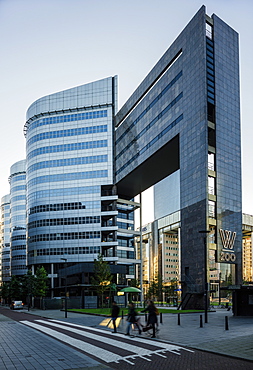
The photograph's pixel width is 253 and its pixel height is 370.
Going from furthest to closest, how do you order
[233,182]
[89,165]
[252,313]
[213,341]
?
[89,165] < [233,182] < [252,313] < [213,341]

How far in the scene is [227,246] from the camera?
204 ft

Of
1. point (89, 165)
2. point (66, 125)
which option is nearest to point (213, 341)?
point (89, 165)

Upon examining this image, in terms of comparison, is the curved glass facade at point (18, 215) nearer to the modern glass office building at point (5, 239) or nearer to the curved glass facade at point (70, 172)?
Answer: the modern glass office building at point (5, 239)

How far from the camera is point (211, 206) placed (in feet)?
202

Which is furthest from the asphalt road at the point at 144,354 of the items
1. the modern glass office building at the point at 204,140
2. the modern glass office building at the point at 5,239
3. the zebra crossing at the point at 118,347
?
the modern glass office building at the point at 5,239

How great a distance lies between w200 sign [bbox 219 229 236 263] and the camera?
61344 millimetres

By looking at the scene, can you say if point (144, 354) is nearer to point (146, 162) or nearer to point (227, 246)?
point (227, 246)

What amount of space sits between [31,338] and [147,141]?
206 feet

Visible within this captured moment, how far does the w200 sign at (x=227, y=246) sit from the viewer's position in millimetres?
61344

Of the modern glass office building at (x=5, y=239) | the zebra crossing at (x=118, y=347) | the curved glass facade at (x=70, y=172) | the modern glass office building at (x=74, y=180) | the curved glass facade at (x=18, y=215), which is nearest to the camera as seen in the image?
the zebra crossing at (x=118, y=347)

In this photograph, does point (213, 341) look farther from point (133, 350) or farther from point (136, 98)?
point (136, 98)

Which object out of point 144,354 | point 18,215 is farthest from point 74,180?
point 144,354

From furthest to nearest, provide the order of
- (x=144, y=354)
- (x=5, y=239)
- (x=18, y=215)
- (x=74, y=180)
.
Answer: (x=5, y=239), (x=18, y=215), (x=74, y=180), (x=144, y=354)

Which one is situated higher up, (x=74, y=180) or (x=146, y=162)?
(x=146, y=162)
